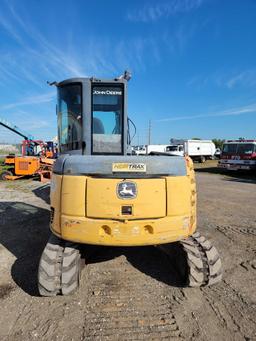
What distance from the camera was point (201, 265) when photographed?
3.37 metres

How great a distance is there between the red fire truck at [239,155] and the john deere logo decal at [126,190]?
17.2 metres

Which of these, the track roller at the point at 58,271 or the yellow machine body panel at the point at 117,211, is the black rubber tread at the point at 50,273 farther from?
the yellow machine body panel at the point at 117,211

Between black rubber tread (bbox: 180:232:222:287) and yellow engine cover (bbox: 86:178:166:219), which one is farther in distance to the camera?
black rubber tread (bbox: 180:232:222:287)

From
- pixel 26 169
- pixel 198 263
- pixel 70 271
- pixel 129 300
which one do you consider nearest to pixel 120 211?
pixel 70 271

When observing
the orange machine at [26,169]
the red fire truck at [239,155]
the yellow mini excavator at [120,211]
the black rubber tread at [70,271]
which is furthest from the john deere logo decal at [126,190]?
the red fire truck at [239,155]

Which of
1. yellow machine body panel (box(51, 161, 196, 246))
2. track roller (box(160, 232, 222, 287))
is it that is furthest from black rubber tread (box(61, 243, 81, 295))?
track roller (box(160, 232, 222, 287))

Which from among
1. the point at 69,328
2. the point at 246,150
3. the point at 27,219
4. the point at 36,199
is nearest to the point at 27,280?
the point at 69,328

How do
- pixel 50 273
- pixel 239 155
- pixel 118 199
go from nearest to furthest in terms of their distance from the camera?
pixel 118 199 < pixel 50 273 < pixel 239 155

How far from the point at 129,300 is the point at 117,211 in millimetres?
1129

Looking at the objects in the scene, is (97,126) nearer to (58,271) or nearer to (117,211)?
(117,211)

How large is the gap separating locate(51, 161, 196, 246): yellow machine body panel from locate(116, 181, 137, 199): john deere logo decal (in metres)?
0.02

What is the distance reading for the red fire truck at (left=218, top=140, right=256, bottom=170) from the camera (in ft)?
59.8

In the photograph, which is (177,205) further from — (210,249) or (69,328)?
(69,328)

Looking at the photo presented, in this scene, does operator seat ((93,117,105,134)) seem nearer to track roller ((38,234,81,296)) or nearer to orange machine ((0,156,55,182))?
track roller ((38,234,81,296))
